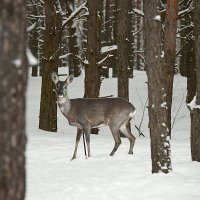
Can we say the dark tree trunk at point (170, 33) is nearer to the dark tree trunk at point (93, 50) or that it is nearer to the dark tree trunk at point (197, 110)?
the dark tree trunk at point (93, 50)

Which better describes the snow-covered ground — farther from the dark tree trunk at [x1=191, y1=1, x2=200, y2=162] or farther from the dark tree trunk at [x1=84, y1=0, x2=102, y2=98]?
the dark tree trunk at [x1=84, y1=0, x2=102, y2=98]

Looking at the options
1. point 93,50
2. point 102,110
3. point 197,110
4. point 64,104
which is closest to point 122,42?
point 93,50

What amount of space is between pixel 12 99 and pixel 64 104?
838 cm

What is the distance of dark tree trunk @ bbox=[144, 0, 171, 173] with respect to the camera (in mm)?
7480

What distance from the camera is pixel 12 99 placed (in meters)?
3.08

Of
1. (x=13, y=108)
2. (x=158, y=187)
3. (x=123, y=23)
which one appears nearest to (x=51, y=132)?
(x=123, y=23)

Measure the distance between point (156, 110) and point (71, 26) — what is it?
69.2 feet

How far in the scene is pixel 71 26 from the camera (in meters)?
28.1

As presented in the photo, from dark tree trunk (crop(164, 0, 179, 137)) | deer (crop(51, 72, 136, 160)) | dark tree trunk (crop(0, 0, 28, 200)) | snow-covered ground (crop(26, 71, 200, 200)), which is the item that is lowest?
snow-covered ground (crop(26, 71, 200, 200))

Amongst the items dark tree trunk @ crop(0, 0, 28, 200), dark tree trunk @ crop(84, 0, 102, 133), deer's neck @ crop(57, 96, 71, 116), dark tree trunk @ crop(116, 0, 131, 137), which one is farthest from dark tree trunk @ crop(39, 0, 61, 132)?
dark tree trunk @ crop(0, 0, 28, 200)

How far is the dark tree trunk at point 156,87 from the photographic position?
748 centimetres

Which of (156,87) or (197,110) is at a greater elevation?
(156,87)

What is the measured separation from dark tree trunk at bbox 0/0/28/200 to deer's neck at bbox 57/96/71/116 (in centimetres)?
817

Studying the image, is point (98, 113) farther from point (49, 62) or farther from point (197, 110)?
point (49, 62)
